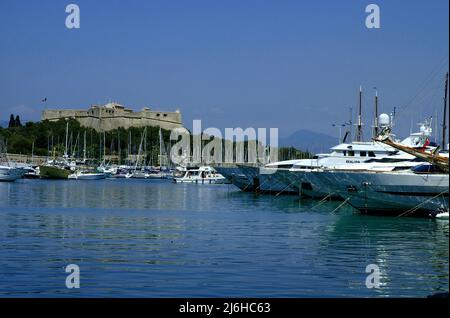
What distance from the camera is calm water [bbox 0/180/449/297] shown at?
17344 millimetres

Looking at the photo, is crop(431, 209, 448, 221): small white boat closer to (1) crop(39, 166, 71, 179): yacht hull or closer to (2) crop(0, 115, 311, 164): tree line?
(1) crop(39, 166, 71, 179): yacht hull

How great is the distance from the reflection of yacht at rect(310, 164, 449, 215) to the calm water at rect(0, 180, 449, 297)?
930 millimetres

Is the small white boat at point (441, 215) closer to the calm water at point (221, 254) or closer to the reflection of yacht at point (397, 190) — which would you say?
the reflection of yacht at point (397, 190)

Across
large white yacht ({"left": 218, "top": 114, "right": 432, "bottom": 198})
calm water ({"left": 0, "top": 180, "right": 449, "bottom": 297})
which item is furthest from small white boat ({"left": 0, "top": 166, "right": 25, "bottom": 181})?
calm water ({"left": 0, "top": 180, "right": 449, "bottom": 297})

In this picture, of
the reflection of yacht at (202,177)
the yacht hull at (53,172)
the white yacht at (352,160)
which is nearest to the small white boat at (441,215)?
the white yacht at (352,160)

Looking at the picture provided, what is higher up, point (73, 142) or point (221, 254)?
point (73, 142)

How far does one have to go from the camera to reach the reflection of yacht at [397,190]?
35.9m

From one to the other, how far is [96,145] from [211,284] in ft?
516

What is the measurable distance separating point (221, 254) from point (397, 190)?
15671 mm

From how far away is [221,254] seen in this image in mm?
23328

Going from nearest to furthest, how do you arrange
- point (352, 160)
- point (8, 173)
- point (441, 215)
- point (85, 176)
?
point (441, 215) → point (352, 160) → point (8, 173) → point (85, 176)

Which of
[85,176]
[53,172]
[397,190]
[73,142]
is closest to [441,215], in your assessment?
[397,190]

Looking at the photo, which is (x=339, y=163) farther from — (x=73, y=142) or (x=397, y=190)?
(x=73, y=142)

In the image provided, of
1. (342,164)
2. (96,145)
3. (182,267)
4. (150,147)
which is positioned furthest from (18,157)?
(182,267)
